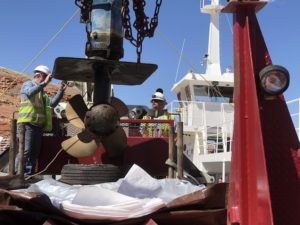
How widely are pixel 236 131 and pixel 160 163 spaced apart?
4.26 meters

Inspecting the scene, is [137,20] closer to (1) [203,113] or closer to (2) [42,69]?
(2) [42,69]

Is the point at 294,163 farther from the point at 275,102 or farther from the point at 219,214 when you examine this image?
the point at 219,214

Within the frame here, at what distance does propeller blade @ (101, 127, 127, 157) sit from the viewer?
17.2ft

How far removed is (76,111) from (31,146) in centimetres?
95

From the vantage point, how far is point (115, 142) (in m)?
5.37

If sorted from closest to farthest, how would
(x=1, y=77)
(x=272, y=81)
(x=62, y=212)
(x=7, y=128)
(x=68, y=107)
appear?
(x=272, y=81) → (x=62, y=212) → (x=68, y=107) → (x=7, y=128) → (x=1, y=77)

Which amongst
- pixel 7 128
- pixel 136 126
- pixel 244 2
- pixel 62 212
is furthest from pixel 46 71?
pixel 7 128

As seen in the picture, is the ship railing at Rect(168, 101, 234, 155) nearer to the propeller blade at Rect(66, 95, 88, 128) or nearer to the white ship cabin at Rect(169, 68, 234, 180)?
the white ship cabin at Rect(169, 68, 234, 180)

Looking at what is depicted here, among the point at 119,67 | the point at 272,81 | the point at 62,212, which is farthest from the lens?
the point at 119,67

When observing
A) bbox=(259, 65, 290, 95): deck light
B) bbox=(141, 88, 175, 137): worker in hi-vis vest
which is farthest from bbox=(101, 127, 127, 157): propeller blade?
bbox=(259, 65, 290, 95): deck light

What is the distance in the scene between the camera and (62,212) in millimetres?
2740

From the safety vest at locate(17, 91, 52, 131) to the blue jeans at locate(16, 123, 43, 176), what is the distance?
0.28 ft

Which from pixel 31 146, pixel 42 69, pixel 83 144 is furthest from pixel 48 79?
pixel 83 144

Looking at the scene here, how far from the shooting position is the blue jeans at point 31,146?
6247 mm
